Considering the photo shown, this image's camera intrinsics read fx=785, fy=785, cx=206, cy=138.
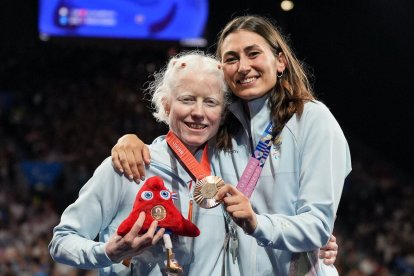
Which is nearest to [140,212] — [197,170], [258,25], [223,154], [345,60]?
[197,170]

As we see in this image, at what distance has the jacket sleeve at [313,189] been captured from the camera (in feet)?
7.59

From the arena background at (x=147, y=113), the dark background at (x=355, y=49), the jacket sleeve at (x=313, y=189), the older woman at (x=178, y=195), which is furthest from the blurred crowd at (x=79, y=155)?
the jacket sleeve at (x=313, y=189)

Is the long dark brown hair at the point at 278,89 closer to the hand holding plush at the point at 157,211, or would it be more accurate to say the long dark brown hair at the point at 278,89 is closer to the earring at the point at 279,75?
the earring at the point at 279,75

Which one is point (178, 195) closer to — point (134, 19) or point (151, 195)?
point (151, 195)

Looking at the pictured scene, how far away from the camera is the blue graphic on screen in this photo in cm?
966

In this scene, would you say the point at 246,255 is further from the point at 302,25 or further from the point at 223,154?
the point at 302,25

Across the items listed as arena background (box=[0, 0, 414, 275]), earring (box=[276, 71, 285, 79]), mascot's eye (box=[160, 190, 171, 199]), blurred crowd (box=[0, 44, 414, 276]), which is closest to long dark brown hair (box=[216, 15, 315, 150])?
earring (box=[276, 71, 285, 79])

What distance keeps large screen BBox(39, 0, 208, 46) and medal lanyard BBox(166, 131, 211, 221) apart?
287 inches

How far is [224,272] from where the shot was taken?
2.58m

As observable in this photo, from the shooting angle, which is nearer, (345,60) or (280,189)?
(280,189)

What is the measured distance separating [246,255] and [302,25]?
4893 mm

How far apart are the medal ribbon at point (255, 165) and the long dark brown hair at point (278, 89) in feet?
0.12

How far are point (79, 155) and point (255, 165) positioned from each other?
8.50 m

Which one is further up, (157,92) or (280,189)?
(157,92)
